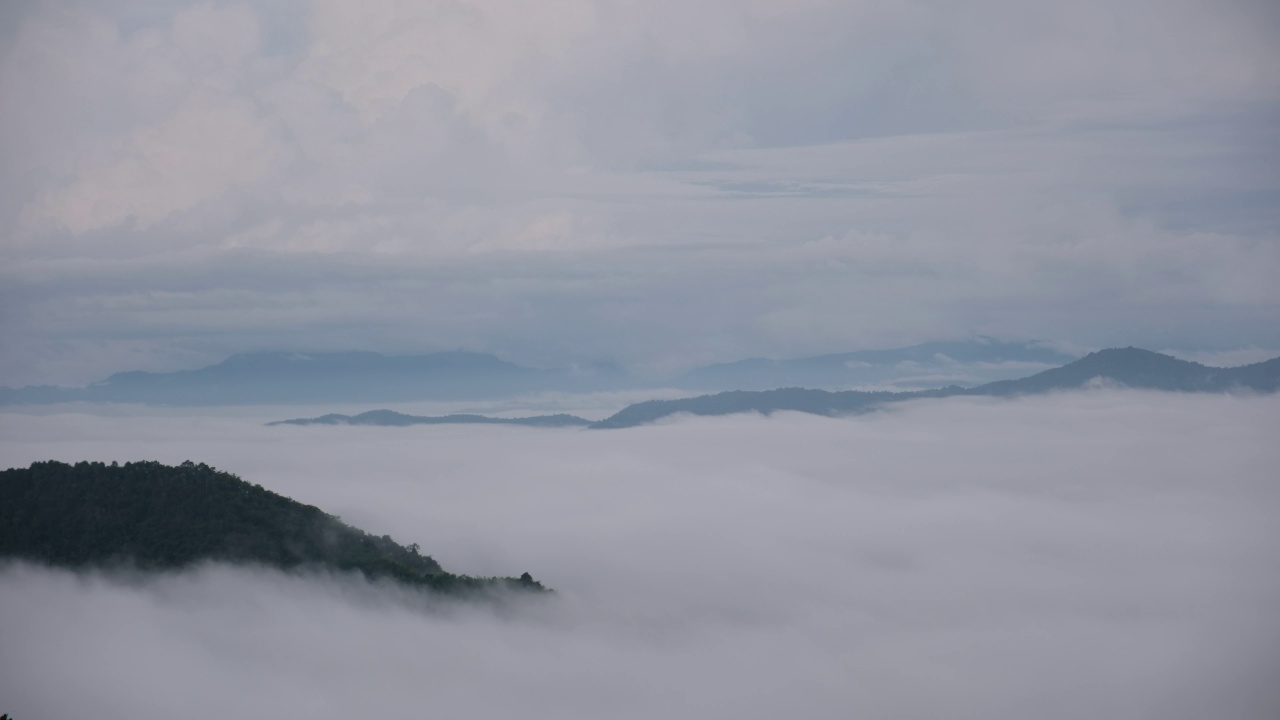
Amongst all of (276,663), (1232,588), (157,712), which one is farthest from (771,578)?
(157,712)

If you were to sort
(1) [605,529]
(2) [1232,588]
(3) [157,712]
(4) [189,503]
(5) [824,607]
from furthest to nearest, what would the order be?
(1) [605,529] → (2) [1232,588] → (5) [824,607] → (4) [189,503] → (3) [157,712]

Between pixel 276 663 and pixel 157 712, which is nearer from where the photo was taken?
pixel 157 712

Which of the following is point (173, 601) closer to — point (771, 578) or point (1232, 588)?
point (771, 578)

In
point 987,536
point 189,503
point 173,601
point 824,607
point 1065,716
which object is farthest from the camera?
point 987,536

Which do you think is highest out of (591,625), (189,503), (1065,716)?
(189,503)

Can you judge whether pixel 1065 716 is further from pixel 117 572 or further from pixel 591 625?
pixel 117 572

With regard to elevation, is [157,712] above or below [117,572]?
below
